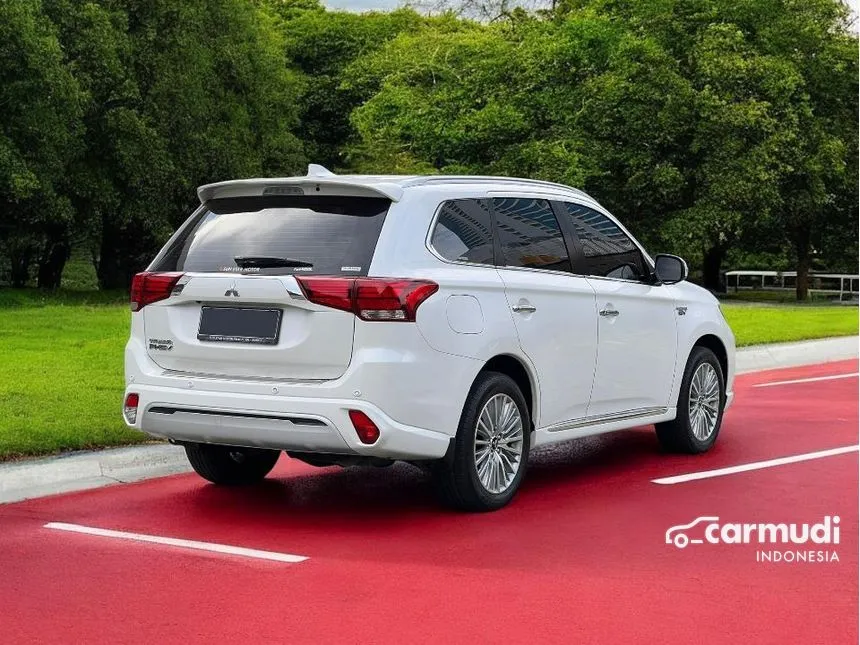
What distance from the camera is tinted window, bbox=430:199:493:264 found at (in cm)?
775

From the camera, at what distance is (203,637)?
5262mm

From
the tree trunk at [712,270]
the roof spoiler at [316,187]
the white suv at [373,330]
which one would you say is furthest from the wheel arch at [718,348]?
the tree trunk at [712,270]

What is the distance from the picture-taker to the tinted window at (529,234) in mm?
8289

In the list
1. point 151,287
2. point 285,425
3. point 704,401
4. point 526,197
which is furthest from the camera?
point 704,401

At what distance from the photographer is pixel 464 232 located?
7953mm

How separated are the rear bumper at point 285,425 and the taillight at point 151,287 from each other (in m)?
0.56

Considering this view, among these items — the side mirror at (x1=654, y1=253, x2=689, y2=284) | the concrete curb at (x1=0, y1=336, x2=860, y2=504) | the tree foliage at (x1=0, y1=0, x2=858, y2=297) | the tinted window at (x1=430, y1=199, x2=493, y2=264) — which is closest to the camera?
the tinted window at (x1=430, y1=199, x2=493, y2=264)

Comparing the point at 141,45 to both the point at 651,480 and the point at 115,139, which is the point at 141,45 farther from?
the point at 651,480

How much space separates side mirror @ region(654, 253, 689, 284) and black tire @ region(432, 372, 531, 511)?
216cm

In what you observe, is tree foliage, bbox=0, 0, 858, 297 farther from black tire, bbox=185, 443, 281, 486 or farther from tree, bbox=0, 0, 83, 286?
black tire, bbox=185, 443, 281, 486

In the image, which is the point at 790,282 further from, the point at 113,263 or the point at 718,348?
the point at 718,348

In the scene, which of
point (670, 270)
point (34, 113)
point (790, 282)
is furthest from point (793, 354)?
point (790, 282)

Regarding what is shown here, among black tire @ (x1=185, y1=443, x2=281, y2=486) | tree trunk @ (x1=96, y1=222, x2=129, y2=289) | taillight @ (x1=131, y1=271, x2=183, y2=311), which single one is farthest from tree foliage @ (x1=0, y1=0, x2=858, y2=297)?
taillight @ (x1=131, y1=271, x2=183, y2=311)

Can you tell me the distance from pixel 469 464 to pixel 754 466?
287 centimetres
